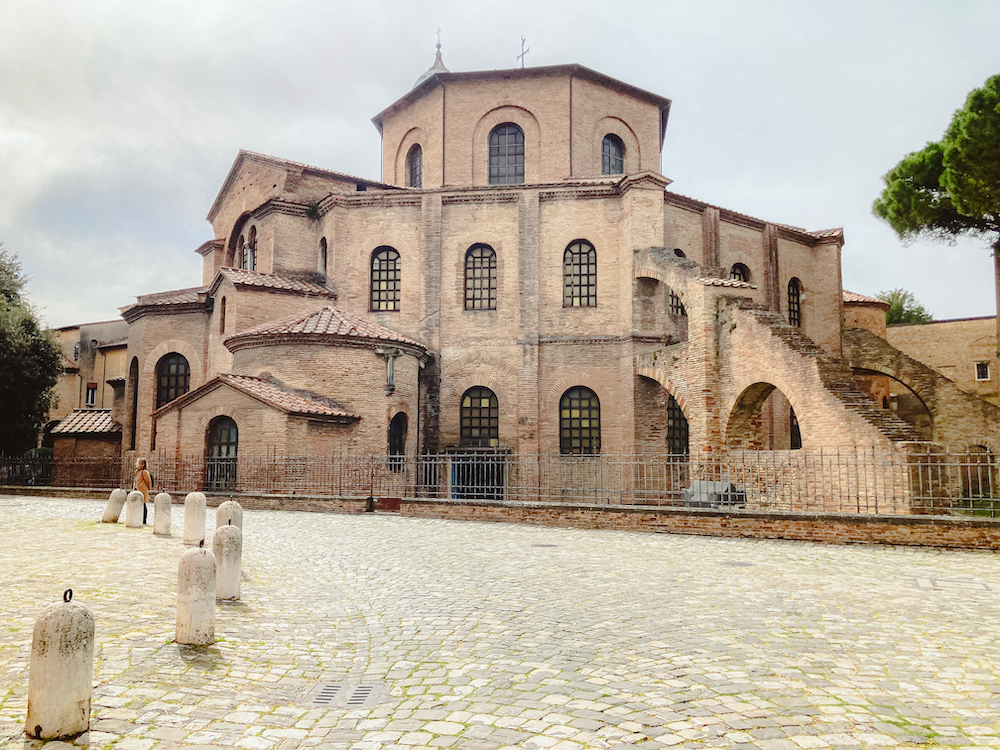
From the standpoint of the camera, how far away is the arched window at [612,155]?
1028 inches

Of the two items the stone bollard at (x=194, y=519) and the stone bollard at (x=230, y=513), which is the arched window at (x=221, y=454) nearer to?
the stone bollard at (x=194, y=519)

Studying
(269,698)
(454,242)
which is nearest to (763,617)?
(269,698)

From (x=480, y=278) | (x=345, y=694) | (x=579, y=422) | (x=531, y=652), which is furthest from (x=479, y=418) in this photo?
(x=345, y=694)

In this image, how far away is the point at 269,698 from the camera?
4355 mm

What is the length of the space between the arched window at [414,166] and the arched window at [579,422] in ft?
33.0

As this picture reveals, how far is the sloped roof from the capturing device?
21.9 metres

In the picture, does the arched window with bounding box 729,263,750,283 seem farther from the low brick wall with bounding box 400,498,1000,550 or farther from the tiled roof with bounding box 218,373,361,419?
the low brick wall with bounding box 400,498,1000,550

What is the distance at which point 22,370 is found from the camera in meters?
23.7

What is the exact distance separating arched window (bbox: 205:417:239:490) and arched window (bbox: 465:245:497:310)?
797 centimetres

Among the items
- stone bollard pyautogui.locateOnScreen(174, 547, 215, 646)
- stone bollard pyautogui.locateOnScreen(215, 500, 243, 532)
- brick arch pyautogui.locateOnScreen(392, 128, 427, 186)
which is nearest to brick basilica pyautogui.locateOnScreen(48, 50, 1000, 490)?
brick arch pyautogui.locateOnScreen(392, 128, 427, 186)

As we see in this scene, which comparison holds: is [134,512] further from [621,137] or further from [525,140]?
[621,137]

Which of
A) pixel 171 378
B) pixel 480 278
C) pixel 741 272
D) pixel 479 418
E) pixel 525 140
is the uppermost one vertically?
pixel 525 140

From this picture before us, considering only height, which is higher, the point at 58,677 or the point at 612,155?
the point at 612,155

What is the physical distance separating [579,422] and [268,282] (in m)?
10.2
